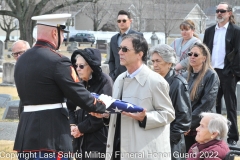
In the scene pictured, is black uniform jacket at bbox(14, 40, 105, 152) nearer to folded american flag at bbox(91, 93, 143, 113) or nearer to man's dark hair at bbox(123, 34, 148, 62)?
folded american flag at bbox(91, 93, 143, 113)

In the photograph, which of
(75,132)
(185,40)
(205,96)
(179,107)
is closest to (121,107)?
(179,107)

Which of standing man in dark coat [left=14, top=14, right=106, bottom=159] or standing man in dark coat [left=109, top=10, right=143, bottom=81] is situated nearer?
standing man in dark coat [left=14, top=14, right=106, bottom=159]

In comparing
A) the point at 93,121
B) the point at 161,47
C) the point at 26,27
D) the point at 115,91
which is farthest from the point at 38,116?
the point at 26,27

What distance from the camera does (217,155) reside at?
5137 millimetres

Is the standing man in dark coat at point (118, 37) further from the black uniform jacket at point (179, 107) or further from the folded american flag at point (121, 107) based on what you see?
the folded american flag at point (121, 107)

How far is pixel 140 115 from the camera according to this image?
189 inches

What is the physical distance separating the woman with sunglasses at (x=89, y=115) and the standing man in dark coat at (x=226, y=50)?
10.4 feet

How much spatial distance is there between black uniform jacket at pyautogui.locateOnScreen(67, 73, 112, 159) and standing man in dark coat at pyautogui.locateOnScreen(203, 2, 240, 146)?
3.16 metres

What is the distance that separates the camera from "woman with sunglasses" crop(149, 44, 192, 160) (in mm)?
5652

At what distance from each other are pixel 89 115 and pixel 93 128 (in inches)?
7.2

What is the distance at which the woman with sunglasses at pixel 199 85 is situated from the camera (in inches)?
258

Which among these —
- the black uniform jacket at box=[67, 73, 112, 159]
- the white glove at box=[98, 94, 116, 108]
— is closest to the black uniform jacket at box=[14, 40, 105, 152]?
the white glove at box=[98, 94, 116, 108]

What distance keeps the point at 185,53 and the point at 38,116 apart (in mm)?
4181

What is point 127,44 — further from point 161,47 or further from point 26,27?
point 26,27
